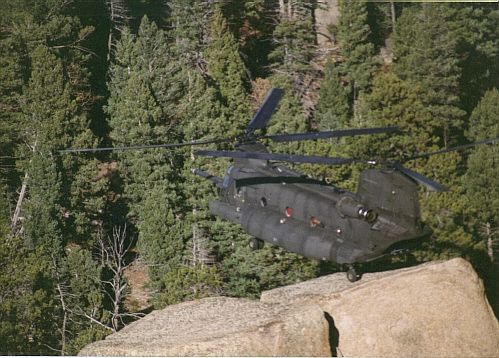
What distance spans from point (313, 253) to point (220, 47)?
19.0 metres

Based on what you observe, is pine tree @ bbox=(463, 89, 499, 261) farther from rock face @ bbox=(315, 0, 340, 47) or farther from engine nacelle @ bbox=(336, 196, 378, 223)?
engine nacelle @ bbox=(336, 196, 378, 223)

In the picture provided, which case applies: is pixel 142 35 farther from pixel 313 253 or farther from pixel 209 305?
pixel 313 253

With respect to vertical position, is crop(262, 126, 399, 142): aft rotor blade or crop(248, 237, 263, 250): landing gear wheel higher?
crop(262, 126, 399, 142): aft rotor blade

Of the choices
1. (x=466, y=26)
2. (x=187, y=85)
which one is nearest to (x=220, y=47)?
(x=187, y=85)

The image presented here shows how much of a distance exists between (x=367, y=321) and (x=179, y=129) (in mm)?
15447

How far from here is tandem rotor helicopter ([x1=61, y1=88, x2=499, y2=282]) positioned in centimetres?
1541

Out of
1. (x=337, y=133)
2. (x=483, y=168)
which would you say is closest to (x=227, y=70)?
(x=483, y=168)

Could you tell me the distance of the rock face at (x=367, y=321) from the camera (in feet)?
56.7

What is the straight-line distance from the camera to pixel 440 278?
1923 cm

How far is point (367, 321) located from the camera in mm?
18516

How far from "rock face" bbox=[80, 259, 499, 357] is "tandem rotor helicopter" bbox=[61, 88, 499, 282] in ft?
5.01

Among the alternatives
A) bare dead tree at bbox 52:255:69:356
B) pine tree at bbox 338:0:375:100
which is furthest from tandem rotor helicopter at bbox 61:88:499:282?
pine tree at bbox 338:0:375:100

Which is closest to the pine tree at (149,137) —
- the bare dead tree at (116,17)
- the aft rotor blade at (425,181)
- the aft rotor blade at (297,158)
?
the bare dead tree at (116,17)

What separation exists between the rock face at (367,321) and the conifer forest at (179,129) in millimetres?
9294
